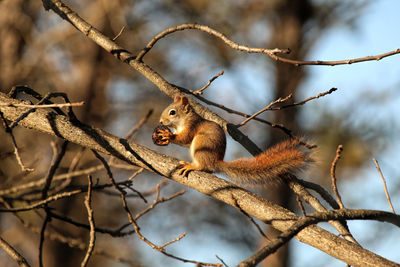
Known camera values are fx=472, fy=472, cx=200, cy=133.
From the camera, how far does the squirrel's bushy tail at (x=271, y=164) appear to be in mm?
2326

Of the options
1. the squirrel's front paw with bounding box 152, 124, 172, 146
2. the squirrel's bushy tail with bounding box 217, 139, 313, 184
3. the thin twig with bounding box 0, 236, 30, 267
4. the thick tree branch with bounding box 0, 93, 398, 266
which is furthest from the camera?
the squirrel's front paw with bounding box 152, 124, 172, 146

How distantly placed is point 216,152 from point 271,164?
0.42m

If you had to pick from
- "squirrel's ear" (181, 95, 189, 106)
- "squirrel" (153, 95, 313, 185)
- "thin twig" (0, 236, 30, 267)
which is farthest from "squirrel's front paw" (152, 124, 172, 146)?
"thin twig" (0, 236, 30, 267)

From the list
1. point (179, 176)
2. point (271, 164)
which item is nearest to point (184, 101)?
point (271, 164)

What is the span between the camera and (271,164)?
238 cm

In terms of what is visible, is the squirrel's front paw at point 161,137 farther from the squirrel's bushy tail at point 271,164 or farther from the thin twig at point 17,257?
the thin twig at point 17,257

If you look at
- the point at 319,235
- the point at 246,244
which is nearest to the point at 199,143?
the point at 319,235

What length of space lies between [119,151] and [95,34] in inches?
33.2

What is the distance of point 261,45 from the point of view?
7242mm

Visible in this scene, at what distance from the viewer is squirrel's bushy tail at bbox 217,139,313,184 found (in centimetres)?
233

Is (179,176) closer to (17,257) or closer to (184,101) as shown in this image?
(17,257)

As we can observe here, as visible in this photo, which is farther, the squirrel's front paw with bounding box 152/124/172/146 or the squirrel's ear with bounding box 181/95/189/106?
the squirrel's ear with bounding box 181/95/189/106

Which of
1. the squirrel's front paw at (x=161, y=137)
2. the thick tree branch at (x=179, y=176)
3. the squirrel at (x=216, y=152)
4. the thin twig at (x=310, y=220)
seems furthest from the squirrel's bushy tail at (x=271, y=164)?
the thin twig at (x=310, y=220)

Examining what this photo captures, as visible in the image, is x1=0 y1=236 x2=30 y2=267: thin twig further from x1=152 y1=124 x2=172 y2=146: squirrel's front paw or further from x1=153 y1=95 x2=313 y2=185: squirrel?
x1=152 y1=124 x2=172 y2=146: squirrel's front paw
